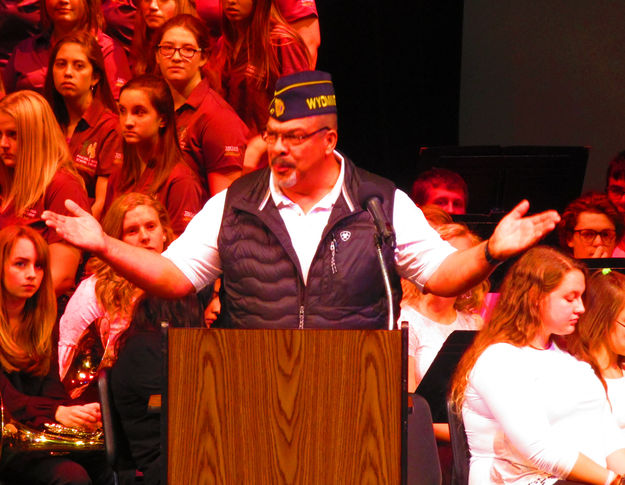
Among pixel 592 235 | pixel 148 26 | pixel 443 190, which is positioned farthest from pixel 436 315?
pixel 148 26

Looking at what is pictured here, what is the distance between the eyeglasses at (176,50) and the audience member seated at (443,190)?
1424 millimetres

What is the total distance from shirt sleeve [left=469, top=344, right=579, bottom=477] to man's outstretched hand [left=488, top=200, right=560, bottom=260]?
60 cm

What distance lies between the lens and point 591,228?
524 cm

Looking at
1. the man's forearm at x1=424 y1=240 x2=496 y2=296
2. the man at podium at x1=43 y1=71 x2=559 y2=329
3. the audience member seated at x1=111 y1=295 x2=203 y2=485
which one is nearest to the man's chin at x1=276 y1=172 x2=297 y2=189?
the man at podium at x1=43 y1=71 x2=559 y2=329

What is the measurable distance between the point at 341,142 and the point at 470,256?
3859 mm

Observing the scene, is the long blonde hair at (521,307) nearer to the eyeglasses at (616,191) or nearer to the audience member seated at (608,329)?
the audience member seated at (608,329)

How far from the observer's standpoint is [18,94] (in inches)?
204

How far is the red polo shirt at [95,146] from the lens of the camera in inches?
212

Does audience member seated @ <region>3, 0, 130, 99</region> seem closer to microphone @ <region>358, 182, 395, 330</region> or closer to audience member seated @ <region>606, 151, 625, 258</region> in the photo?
audience member seated @ <region>606, 151, 625, 258</region>

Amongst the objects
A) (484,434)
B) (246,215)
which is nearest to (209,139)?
(246,215)

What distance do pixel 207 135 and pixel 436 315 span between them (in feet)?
5.68

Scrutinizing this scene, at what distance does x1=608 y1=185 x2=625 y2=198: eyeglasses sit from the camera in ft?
18.8

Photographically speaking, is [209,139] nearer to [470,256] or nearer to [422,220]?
[422,220]

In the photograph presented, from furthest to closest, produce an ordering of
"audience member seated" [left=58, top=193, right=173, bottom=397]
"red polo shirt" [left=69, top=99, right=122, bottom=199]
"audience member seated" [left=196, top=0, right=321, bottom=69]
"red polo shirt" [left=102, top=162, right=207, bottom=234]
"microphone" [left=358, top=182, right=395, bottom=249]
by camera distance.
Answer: "audience member seated" [left=196, top=0, right=321, bottom=69] → "red polo shirt" [left=69, top=99, right=122, bottom=199] → "red polo shirt" [left=102, top=162, right=207, bottom=234] → "audience member seated" [left=58, top=193, right=173, bottom=397] → "microphone" [left=358, top=182, right=395, bottom=249]
